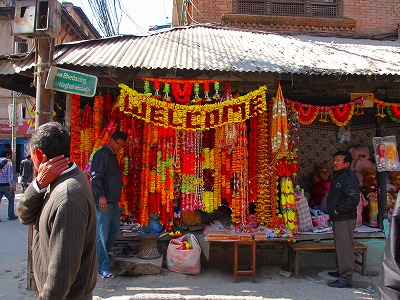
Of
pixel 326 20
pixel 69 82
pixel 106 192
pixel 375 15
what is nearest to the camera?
pixel 69 82

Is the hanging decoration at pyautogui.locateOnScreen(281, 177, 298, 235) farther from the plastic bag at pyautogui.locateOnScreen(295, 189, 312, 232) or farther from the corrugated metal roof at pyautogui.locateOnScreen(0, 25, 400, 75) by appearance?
the corrugated metal roof at pyautogui.locateOnScreen(0, 25, 400, 75)

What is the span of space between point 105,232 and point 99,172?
0.86 m

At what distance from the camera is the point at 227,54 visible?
5785 mm

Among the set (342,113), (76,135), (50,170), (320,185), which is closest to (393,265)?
(50,170)

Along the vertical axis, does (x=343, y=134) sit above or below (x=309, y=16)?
below

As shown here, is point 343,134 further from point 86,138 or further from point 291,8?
point 86,138

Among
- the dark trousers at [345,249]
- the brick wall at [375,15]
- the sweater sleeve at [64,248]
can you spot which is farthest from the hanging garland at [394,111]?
the sweater sleeve at [64,248]

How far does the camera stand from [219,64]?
5184mm

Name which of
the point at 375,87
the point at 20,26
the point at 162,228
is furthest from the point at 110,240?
the point at 375,87

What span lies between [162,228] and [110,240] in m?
0.95

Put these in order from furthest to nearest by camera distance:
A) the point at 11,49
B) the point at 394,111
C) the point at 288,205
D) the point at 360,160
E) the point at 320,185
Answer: the point at 11,49 → the point at 360,160 → the point at 320,185 → the point at 394,111 → the point at 288,205

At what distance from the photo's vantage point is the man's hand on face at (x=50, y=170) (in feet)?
6.81

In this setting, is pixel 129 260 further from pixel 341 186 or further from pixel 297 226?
pixel 341 186

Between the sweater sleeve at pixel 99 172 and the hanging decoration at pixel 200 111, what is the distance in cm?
79
